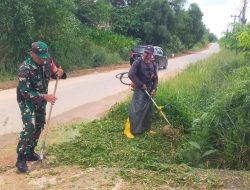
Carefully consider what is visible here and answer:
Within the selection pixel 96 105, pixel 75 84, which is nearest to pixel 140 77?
pixel 96 105

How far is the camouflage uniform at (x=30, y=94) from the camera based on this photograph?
21.2 feet

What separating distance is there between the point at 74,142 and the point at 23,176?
6.63 ft

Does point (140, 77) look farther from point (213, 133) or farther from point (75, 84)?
point (75, 84)

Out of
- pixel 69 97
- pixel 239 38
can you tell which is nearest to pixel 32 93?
pixel 239 38

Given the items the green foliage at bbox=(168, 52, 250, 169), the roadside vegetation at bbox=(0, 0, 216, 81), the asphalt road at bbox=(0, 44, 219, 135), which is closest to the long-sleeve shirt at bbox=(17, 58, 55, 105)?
the green foliage at bbox=(168, 52, 250, 169)

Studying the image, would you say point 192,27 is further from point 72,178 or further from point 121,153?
point 72,178

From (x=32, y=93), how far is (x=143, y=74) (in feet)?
10.3

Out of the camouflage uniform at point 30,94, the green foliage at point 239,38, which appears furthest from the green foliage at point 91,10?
the camouflage uniform at point 30,94

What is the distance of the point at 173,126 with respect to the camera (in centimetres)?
937

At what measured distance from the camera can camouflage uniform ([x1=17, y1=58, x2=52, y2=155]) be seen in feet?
21.2

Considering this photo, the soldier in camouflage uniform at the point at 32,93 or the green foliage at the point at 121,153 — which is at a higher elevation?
the soldier in camouflage uniform at the point at 32,93

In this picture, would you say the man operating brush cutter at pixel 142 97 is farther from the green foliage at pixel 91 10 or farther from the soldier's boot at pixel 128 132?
the green foliage at pixel 91 10

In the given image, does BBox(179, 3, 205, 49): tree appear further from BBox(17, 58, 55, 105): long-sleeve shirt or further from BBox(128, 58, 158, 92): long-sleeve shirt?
BBox(17, 58, 55, 105): long-sleeve shirt

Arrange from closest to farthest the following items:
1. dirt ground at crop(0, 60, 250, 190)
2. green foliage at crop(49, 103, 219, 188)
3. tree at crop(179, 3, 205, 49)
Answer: dirt ground at crop(0, 60, 250, 190) < green foliage at crop(49, 103, 219, 188) < tree at crop(179, 3, 205, 49)
